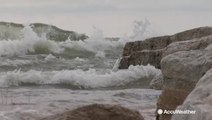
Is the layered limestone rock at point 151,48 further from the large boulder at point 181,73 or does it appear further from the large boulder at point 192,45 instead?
the large boulder at point 181,73

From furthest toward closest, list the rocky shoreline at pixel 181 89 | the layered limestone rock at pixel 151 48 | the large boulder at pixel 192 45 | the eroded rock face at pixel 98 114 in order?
the layered limestone rock at pixel 151 48, the large boulder at pixel 192 45, the eroded rock face at pixel 98 114, the rocky shoreline at pixel 181 89

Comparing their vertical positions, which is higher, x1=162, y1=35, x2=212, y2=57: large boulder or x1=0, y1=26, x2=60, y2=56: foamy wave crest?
x1=162, y1=35, x2=212, y2=57: large boulder

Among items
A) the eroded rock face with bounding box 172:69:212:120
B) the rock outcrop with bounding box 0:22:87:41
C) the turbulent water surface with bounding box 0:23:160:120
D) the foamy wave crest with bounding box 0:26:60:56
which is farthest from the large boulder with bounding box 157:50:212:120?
the rock outcrop with bounding box 0:22:87:41

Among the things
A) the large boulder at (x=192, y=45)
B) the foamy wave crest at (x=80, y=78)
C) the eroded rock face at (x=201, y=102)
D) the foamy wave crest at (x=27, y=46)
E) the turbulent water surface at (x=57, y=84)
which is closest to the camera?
the eroded rock face at (x=201, y=102)

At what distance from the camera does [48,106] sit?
6824mm

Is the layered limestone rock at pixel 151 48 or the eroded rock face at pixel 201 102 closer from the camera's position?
the eroded rock face at pixel 201 102

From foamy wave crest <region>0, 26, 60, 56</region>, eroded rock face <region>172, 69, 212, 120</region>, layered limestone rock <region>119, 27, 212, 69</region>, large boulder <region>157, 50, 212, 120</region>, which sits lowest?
foamy wave crest <region>0, 26, 60, 56</region>

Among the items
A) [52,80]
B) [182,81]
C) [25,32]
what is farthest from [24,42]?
[182,81]

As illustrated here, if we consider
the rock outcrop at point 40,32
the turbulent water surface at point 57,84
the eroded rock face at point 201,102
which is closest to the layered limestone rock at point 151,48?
the turbulent water surface at point 57,84

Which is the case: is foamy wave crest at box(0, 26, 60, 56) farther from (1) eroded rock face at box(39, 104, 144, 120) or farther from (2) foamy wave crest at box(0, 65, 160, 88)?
(1) eroded rock face at box(39, 104, 144, 120)

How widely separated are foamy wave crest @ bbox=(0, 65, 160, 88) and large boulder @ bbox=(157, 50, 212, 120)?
17.6 ft

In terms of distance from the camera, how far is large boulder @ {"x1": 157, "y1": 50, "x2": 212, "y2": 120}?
16.4ft

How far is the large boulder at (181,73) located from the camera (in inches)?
196

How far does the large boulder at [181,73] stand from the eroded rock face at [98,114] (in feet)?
1.06
